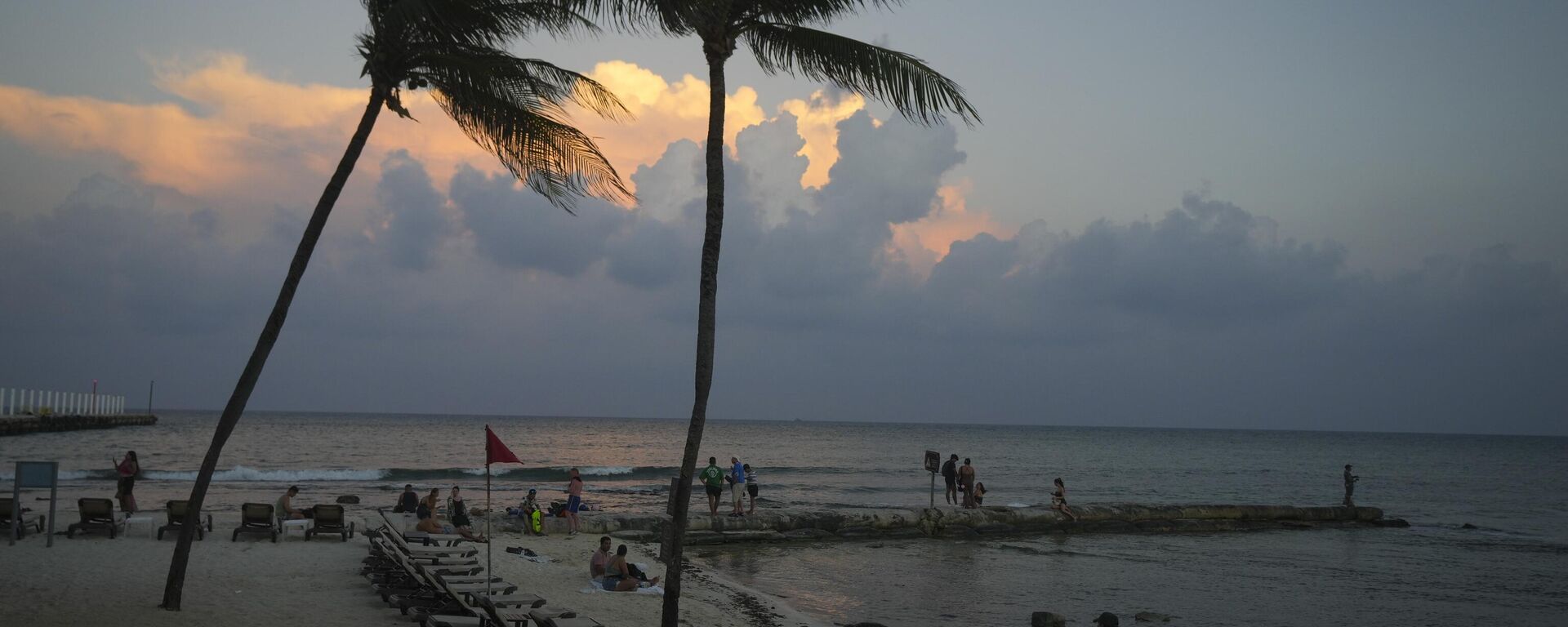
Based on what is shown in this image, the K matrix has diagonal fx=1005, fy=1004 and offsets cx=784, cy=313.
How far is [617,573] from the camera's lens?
16.3m

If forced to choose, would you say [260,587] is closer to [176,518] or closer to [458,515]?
[176,518]

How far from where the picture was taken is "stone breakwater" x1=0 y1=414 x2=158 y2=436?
246 ft

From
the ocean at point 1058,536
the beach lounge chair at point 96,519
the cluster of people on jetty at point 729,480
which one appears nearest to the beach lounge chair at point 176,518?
the beach lounge chair at point 96,519

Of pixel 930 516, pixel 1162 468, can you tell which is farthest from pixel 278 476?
pixel 1162 468

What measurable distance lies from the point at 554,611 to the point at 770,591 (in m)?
7.65

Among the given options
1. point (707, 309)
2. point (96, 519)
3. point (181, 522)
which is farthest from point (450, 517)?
point (707, 309)

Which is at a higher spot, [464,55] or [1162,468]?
[464,55]

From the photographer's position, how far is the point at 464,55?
11.2m

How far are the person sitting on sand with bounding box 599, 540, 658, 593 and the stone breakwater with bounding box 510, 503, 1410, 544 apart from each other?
7.51 metres

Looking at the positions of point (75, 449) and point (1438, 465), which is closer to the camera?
point (75, 449)

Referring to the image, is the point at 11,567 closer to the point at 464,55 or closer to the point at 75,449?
the point at 464,55

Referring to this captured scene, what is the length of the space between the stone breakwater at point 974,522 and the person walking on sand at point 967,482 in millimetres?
1197

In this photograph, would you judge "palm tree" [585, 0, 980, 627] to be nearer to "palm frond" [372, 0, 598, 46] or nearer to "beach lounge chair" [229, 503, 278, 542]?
"palm frond" [372, 0, 598, 46]

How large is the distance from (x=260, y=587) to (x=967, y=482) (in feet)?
68.1
